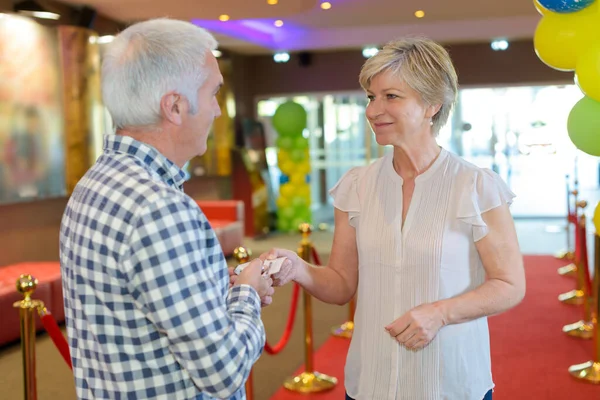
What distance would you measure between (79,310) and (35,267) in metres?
5.67

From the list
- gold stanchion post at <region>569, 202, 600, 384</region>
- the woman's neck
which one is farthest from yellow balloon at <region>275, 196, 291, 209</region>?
the woman's neck

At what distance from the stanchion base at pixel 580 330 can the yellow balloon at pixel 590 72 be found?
2931 millimetres

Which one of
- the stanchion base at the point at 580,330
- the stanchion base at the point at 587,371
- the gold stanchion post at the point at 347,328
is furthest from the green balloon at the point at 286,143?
the stanchion base at the point at 587,371

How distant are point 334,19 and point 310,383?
6875 millimetres

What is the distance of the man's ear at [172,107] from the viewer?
4.58ft

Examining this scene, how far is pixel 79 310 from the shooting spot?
139cm

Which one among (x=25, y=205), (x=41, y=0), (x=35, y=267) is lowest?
(x=35, y=267)

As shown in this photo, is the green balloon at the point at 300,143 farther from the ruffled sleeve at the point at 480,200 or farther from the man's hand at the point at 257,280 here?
the man's hand at the point at 257,280

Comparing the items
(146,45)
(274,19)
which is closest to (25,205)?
(274,19)

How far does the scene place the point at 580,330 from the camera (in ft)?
18.5

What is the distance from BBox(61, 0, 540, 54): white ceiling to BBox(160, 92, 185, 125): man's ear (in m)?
6.57

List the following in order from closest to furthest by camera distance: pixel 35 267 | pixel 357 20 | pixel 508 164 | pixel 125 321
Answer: pixel 125 321 → pixel 35 267 → pixel 357 20 → pixel 508 164

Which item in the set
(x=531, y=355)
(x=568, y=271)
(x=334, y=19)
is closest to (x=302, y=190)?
(x=334, y=19)

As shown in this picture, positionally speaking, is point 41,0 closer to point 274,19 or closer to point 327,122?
point 274,19
